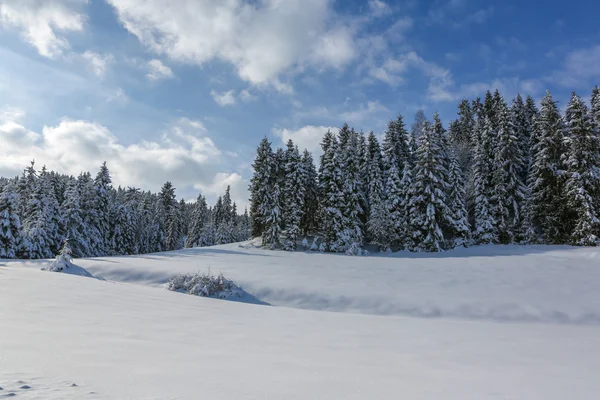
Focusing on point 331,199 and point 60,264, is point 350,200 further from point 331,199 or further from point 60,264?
point 60,264

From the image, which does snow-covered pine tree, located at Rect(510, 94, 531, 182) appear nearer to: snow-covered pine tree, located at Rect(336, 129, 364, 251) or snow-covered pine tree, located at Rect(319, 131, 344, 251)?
snow-covered pine tree, located at Rect(336, 129, 364, 251)

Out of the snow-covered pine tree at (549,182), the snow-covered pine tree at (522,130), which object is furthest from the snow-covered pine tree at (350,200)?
the snow-covered pine tree at (522,130)

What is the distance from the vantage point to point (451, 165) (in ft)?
138

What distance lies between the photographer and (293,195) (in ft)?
155

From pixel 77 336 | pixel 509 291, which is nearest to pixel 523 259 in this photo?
pixel 509 291

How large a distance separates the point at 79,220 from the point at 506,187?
57708 millimetres

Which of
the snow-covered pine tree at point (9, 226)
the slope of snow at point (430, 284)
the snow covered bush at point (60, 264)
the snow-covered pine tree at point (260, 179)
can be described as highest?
the snow-covered pine tree at point (260, 179)

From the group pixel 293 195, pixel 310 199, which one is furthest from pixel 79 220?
pixel 310 199

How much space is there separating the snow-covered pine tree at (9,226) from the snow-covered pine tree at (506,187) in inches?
2253

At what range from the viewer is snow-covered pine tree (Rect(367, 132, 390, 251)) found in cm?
4269

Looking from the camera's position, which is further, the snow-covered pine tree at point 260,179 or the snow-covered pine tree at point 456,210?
the snow-covered pine tree at point 260,179

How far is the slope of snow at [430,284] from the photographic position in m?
14.2

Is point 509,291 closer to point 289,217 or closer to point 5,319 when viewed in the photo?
point 5,319

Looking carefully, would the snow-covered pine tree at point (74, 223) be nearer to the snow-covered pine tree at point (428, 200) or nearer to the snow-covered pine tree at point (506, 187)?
the snow-covered pine tree at point (428, 200)
